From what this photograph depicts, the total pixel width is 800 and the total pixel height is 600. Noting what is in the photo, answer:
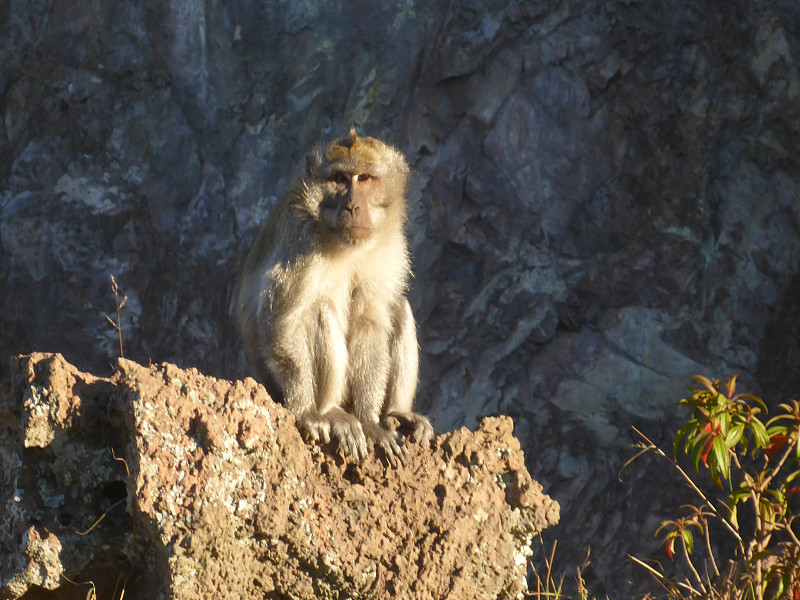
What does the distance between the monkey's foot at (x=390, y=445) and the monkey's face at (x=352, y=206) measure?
3.48 ft

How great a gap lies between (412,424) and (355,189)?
114cm

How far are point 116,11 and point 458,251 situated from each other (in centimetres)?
290

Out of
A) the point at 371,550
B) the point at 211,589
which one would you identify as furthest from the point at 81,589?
the point at 371,550

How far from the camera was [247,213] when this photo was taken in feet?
22.5

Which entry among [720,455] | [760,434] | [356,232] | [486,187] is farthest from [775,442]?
[486,187]

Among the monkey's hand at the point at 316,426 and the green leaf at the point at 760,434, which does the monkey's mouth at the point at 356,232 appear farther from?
the green leaf at the point at 760,434

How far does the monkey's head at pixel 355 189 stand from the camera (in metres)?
4.55

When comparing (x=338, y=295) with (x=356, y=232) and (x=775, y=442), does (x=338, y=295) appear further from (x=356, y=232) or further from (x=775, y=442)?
(x=775, y=442)

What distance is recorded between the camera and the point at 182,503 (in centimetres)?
295

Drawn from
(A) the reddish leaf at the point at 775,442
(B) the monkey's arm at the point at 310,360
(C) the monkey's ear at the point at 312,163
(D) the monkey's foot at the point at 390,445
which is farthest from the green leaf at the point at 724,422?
(C) the monkey's ear at the point at 312,163

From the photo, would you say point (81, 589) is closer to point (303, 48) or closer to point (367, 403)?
point (367, 403)

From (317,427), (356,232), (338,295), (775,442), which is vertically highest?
(356,232)

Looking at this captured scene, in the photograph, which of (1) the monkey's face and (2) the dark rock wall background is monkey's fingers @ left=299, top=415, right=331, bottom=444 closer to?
(1) the monkey's face

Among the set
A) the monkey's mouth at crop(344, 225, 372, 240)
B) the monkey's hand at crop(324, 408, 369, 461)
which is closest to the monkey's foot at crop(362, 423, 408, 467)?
the monkey's hand at crop(324, 408, 369, 461)
